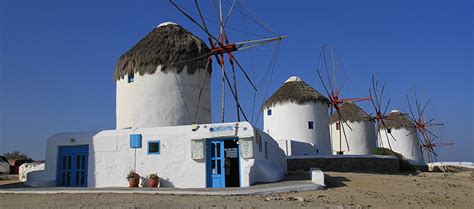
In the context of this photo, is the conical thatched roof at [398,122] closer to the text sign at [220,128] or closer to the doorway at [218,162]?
the doorway at [218,162]

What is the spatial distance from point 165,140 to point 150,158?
904 mm

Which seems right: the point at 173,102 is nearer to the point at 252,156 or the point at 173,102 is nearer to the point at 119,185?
the point at 119,185

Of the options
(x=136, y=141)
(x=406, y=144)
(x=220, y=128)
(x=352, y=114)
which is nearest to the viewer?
(x=220, y=128)

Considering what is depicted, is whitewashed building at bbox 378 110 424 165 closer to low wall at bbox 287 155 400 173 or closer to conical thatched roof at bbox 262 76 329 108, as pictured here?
low wall at bbox 287 155 400 173

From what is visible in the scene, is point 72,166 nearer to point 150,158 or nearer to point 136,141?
point 136,141

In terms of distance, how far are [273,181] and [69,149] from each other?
28.1ft

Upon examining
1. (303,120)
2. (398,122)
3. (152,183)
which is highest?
(398,122)

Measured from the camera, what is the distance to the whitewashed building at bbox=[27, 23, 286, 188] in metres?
15.4

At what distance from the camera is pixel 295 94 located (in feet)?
102

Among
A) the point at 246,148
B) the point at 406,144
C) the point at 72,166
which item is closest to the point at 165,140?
the point at 246,148

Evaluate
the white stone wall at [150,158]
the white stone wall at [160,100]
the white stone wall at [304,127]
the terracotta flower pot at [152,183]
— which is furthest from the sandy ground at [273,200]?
the white stone wall at [304,127]

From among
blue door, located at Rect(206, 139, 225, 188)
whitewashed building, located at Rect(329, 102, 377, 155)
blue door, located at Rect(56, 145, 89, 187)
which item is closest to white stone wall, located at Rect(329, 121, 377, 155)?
whitewashed building, located at Rect(329, 102, 377, 155)

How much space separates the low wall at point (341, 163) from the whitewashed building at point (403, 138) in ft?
42.6

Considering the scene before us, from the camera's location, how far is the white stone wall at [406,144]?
42.2m
